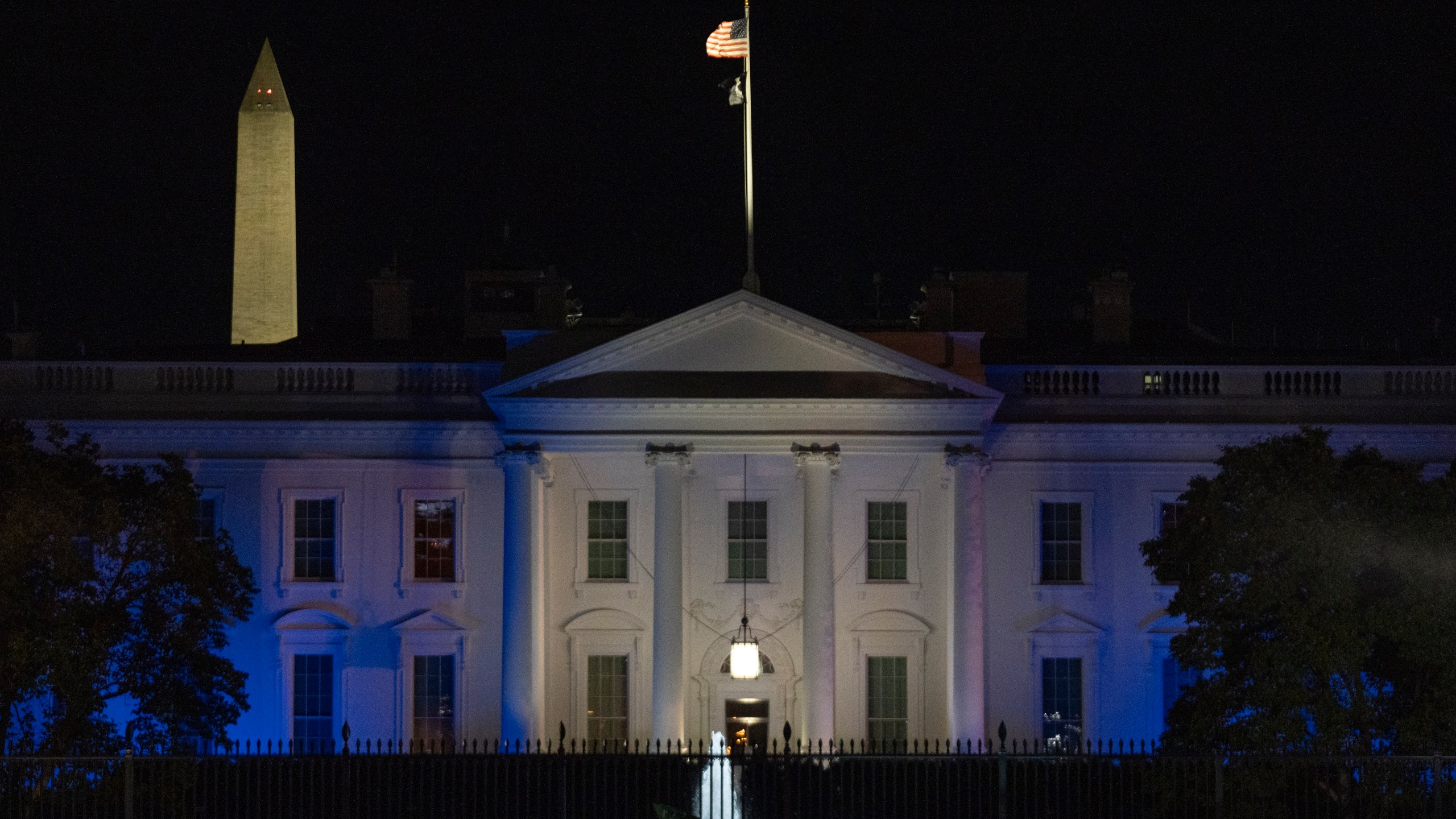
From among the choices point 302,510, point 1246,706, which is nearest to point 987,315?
point 302,510

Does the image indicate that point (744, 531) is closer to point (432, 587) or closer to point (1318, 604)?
point (432, 587)

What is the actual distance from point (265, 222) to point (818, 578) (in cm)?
4148

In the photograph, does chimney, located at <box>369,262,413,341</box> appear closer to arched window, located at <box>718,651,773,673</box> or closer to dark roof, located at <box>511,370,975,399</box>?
dark roof, located at <box>511,370,975,399</box>

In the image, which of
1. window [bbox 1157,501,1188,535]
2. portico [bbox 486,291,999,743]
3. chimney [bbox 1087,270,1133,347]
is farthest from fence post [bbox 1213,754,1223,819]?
chimney [bbox 1087,270,1133,347]

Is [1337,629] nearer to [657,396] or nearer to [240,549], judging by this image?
[657,396]

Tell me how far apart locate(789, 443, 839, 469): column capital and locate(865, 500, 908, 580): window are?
2.98m

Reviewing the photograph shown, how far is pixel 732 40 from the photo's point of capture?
41.7m

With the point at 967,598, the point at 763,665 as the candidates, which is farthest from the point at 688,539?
the point at 967,598


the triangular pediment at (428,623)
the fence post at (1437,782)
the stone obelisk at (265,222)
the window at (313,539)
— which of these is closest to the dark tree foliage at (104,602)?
the window at (313,539)

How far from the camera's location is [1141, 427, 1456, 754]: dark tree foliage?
30.4m

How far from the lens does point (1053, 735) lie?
142 ft

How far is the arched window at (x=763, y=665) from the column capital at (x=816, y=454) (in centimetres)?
470

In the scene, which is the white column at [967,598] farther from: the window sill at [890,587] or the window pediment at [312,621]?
the window pediment at [312,621]

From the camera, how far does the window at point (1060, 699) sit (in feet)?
142
